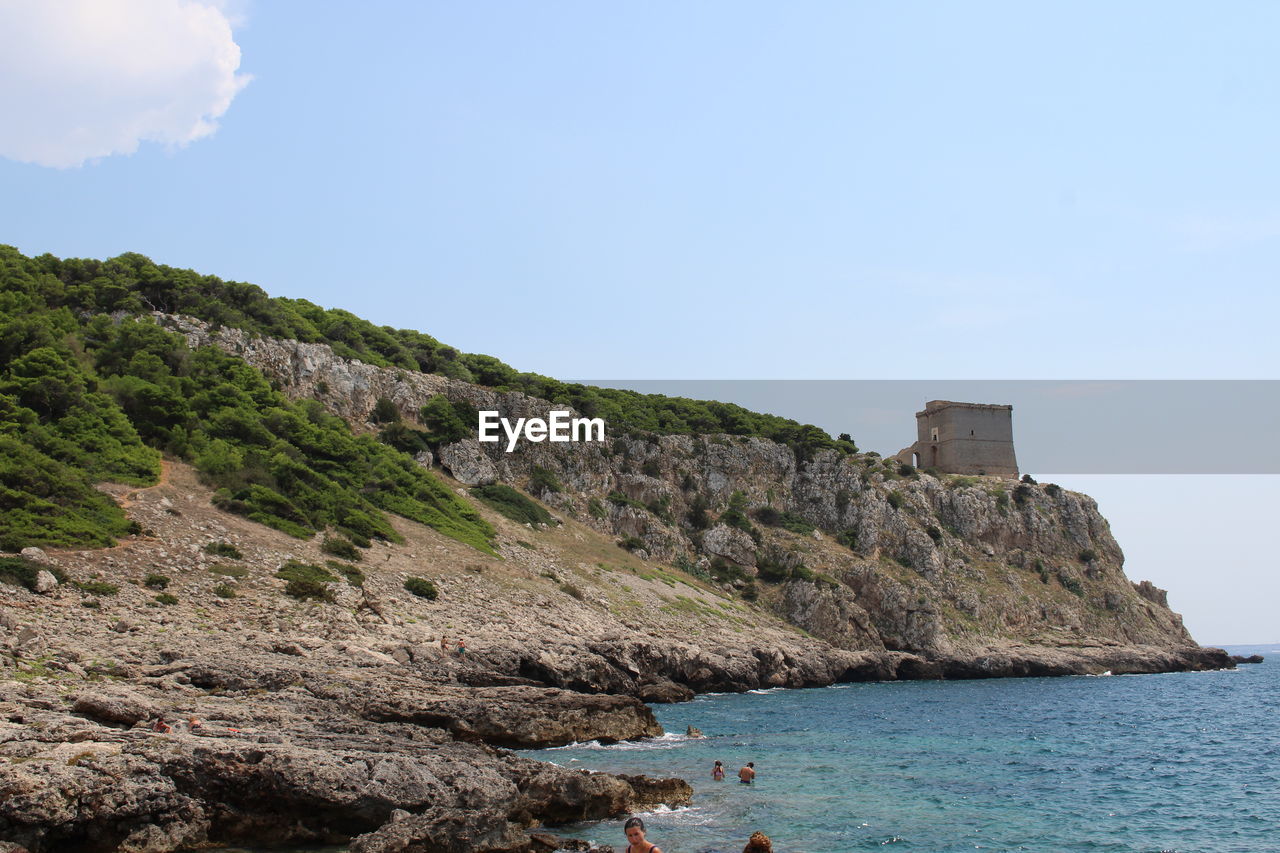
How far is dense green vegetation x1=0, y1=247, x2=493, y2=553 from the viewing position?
120 feet

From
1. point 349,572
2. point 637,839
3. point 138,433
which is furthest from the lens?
point 138,433

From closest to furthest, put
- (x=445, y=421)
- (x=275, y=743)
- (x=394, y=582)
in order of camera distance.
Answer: (x=275, y=743), (x=394, y=582), (x=445, y=421)

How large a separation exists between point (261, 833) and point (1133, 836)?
17519 mm

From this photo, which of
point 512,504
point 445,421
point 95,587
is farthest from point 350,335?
point 95,587

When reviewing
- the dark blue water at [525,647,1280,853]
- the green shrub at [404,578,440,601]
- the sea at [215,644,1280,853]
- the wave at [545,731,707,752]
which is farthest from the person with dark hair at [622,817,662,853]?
the green shrub at [404,578,440,601]

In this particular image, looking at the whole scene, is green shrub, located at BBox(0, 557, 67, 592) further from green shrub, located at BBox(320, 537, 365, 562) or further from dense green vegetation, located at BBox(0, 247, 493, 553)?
green shrub, located at BBox(320, 537, 365, 562)

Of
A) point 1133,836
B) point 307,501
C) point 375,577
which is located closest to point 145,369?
point 307,501

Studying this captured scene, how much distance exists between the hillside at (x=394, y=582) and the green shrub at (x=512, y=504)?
0.32 metres

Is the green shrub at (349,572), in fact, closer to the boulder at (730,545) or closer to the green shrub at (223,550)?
the green shrub at (223,550)

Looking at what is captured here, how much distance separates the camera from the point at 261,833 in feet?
50.6

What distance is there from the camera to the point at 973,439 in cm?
9806

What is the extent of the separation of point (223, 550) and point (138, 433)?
1444cm

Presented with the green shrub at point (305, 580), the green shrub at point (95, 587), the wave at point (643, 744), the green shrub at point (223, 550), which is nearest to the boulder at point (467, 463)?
the green shrub at point (305, 580)

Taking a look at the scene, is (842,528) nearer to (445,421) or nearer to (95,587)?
(445,421)
